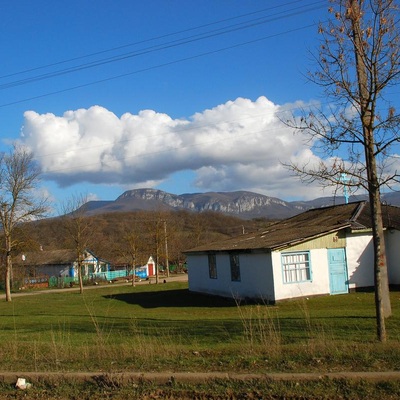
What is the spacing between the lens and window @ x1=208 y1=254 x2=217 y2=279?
29.8 m

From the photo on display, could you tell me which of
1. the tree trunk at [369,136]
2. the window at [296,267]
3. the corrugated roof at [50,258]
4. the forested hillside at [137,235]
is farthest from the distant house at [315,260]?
the corrugated roof at [50,258]

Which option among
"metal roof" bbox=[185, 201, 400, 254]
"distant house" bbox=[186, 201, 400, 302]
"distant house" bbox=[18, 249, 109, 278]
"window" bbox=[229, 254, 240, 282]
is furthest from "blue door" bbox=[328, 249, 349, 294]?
"distant house" bbox=[18, 249, 109, 278]

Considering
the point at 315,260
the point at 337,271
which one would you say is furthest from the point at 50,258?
the point at 337,271

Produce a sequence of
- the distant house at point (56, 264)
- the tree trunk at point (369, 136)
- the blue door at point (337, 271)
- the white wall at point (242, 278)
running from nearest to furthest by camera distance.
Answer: the tree trunk at point (369, 136), the white wall at point (242, 278), the blue door at point (337, 271), the distant house at point (56, 264)

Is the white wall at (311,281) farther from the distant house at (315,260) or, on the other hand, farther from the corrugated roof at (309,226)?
the corrugated roof at (309,226)

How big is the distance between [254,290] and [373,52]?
672 inches

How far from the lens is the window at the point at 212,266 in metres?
29.8

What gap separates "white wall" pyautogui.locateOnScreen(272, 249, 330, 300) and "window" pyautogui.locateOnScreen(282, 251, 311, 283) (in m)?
0.19

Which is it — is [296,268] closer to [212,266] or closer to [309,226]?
[309,226]

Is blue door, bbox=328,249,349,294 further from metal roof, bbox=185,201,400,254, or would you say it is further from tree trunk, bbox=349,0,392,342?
tree trunk, bbox=349,0,392,342

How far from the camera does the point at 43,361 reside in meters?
8.01

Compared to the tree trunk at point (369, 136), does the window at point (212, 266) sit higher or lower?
lower

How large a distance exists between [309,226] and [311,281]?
4.77 m

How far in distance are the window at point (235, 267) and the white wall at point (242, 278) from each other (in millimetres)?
310
